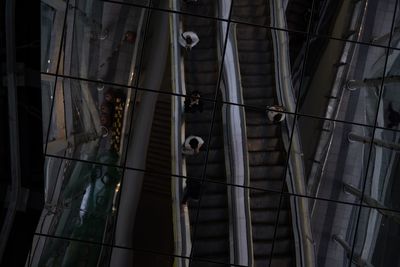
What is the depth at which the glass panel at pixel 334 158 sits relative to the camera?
9.02 meters

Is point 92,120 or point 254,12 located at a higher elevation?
point 254,12

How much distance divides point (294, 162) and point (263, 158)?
1.83ft

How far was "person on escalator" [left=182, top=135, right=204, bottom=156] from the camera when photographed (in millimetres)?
8463

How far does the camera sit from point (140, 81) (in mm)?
8156

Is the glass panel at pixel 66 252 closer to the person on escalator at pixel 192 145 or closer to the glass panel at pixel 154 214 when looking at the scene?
the glass panel at pixel 154 214

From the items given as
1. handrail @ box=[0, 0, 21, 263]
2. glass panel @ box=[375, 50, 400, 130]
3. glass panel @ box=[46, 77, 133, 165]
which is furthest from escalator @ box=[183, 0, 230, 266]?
handrail @ box=[0, 0, 21, 263]

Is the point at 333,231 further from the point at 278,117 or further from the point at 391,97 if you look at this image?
the point at 391,97

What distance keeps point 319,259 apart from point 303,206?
121 cm

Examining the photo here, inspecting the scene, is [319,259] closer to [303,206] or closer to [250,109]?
[303,206]

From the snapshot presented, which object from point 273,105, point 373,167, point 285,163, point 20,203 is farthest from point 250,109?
point 20,203

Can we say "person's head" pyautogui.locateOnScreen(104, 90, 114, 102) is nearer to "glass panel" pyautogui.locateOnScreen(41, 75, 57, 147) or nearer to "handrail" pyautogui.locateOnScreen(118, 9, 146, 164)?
"handrail" pyautogui.locateOnScreen(118, 9, 146, 164)

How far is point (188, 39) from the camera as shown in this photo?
8.73 meters

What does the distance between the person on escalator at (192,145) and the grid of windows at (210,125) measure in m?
0.13

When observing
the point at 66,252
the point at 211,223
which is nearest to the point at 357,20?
the point at 211,223
